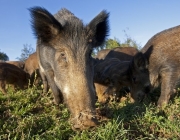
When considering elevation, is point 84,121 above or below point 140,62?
below

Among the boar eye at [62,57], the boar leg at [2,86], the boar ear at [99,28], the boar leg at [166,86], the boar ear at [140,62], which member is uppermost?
the boar ear at [99,28]

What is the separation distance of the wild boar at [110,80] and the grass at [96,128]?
1656mm

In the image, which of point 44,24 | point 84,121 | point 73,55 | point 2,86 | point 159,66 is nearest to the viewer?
point 84,121

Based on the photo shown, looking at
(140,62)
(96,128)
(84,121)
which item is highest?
(140,62)

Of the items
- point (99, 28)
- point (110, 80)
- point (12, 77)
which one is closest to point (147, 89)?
point (110, 80)

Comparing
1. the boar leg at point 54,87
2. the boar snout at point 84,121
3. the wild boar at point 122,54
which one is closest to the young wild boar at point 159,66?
the boar leg at point 54,87

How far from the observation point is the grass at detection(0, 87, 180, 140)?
4.08 m

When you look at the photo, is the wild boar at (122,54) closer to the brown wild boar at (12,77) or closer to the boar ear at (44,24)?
the brown wild boar at (12,77)

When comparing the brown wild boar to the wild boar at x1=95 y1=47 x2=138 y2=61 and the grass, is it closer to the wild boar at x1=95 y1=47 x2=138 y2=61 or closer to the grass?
the grass

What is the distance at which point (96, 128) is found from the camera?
4164mm

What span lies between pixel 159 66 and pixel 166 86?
660mm

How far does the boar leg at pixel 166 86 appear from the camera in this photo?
6.44 metres

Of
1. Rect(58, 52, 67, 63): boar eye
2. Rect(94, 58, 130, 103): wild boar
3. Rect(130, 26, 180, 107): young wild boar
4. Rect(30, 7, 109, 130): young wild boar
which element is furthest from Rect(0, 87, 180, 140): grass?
Rect(94, 58, 130, 103): wild boar

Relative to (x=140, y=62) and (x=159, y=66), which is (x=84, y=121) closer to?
(x=159, y=66)
